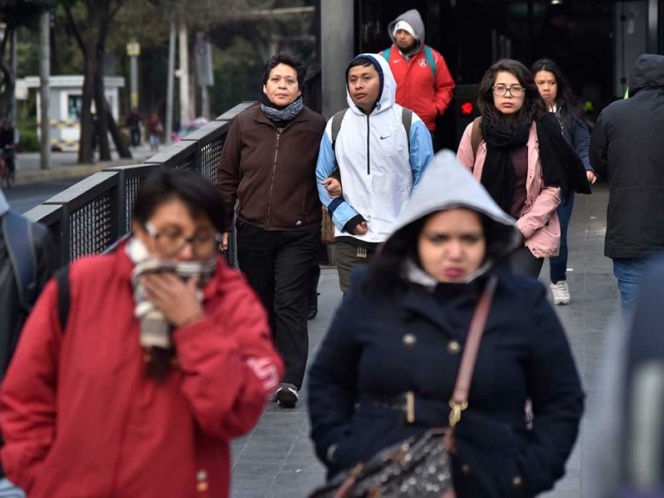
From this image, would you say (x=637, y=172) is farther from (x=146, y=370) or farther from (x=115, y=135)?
(x=115, y=135)

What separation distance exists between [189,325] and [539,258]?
14.4ft

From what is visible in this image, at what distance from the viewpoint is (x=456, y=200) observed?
3588 millimetres

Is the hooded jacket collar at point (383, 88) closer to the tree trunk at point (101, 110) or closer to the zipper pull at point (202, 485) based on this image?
the zipper pull at point (202, 485)

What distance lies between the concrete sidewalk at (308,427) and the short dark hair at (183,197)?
1369 millimetres

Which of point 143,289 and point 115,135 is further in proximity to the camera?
point 115,135

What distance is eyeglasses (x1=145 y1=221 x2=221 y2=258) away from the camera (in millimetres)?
3535

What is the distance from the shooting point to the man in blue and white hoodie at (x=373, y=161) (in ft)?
25.0

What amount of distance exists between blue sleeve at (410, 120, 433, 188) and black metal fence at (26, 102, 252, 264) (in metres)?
1.57

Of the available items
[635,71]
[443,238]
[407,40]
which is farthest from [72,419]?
[407,40]

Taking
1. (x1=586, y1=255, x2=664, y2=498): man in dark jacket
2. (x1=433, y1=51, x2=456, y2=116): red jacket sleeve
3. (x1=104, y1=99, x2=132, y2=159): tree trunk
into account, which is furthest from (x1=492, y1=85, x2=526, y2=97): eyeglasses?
(x1=104, y1=99, x2=132, y2=159): tree trunk

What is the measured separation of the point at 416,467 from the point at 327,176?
4.45 m

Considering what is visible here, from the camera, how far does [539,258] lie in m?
7.61

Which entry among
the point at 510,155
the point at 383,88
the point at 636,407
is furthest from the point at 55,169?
the point at 636,407

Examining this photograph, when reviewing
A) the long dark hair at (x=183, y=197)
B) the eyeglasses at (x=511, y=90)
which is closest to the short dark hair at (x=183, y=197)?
the long dark hair at (x=183, y=197)
